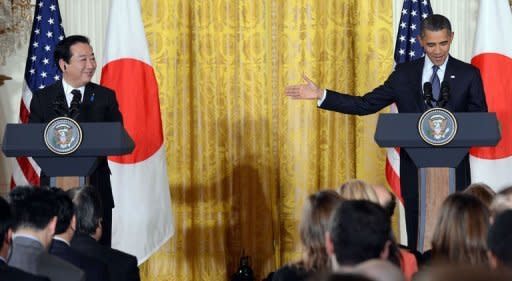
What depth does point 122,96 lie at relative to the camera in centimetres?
762

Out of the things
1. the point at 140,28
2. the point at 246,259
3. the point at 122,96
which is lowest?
the point at 246,259

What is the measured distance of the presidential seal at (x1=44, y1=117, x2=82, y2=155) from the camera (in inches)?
222

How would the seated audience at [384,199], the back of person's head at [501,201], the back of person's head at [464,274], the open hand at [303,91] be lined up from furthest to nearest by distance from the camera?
the open hand at [303,91] → the back of person's head at [501,201] → the seated audience at [384,199] → the back of person's head at [464,274]

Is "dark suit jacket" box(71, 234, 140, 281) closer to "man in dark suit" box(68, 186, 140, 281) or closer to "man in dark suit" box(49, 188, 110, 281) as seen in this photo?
"man in dark suit" box(68, 186, 140, 281)

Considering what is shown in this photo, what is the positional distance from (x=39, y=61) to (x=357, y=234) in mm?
5418

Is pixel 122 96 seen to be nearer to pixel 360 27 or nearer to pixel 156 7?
pixel 156 7

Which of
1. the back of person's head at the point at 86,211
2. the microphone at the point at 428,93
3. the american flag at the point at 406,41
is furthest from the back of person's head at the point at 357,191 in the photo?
the american flag at the point at 406,41

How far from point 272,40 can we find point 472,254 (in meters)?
5.29

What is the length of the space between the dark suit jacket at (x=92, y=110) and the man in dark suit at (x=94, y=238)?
1.57 metres

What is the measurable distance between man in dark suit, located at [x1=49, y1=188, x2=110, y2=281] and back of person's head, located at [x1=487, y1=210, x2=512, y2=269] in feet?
5.59

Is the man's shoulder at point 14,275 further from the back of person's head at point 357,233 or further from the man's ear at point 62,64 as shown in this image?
the man's ear at point 62,64

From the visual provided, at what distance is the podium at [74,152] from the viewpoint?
223 inches

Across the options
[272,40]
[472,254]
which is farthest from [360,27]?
[472,254]

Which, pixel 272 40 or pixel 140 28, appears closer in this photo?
pixel 140 28
